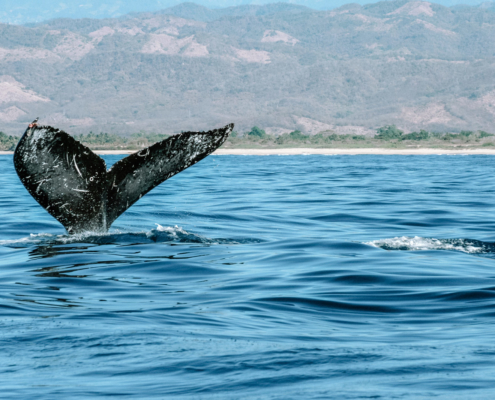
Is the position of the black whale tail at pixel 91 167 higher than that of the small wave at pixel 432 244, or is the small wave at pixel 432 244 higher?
the black whale tail at pixel 91 167

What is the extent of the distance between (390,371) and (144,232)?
640cm

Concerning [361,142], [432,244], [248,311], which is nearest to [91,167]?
[248,311]

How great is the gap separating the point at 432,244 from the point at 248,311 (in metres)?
4.35

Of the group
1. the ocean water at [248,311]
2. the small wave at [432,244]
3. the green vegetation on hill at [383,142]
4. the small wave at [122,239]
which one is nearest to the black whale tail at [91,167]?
the ocean water at [248,311]

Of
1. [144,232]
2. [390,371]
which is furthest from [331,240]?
[390,371]

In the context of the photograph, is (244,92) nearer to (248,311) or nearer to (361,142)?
(361,142)

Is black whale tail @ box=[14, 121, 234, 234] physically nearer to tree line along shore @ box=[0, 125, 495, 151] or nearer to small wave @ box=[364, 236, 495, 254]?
small wave @ box=[364, 236, 495, 254]

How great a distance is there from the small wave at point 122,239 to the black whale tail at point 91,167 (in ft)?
4.18

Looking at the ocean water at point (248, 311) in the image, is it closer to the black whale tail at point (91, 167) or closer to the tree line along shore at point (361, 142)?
the black whale tail at point (91, 167)

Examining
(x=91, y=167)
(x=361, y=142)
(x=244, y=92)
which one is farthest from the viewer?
(x=244, y=92)

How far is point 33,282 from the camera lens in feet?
21.6

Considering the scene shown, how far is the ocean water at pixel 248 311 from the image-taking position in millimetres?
3729

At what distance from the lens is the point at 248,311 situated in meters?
5.55

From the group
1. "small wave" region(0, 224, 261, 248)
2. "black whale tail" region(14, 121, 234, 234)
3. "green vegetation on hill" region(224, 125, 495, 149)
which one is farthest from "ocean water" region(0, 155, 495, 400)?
"green vegetation on hill" region(224, 125, 495, 149)
